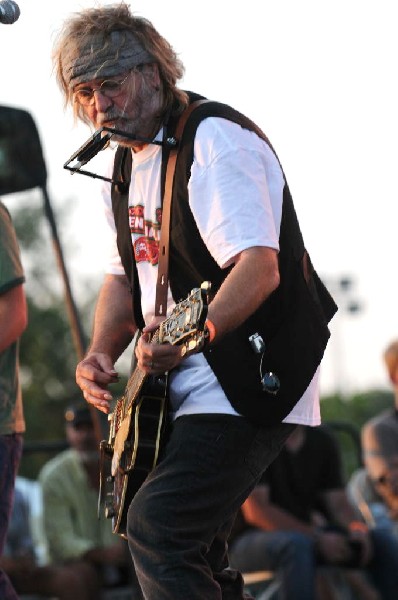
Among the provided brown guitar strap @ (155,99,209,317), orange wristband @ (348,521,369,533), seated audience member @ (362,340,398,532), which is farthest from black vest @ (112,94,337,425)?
seated audience member @ (362,340,398,532)

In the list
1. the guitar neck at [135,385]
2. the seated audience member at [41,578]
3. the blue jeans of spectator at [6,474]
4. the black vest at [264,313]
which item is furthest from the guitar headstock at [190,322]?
the seated audience member at [41,578]

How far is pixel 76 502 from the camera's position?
7.75 meters

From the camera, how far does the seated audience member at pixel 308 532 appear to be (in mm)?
7418

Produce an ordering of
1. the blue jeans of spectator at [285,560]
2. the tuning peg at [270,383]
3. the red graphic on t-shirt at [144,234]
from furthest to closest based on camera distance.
→ the blue jeans of spectator at [285,560]
the red graphic on t-shirt at [144,234]
the tuning peg at [270,383]

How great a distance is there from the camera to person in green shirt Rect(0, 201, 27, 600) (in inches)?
181

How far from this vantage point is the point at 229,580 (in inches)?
151

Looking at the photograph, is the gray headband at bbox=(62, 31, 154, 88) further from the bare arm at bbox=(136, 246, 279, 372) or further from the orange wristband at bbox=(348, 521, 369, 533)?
the orange wristband at bbox=(348, 521, 369, 533)

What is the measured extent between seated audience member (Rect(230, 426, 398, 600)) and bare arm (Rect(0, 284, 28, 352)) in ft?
10.0

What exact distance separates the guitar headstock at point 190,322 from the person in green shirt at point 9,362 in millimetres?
1320

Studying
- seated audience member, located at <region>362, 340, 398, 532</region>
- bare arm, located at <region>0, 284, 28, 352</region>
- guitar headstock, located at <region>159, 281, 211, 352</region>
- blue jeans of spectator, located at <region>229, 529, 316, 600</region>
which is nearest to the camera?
guitar headstock, located at <region>159, 281, 211, 352</region>

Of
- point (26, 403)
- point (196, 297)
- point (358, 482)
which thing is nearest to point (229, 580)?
point (196, 297)

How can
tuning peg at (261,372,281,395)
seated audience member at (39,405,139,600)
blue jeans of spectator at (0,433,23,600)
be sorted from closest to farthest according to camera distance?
1. tuning peg at (261,372,281,395)
2. blue jeans of spectator at (0,433,23,600)
3. seated audience member at (39,405,139,600)

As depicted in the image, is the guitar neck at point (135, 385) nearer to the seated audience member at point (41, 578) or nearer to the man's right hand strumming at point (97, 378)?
Result: the man's right hand strumming at point (97, 378)

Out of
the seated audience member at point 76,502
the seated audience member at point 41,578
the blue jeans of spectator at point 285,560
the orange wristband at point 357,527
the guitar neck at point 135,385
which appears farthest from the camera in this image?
the orange wristband at point 357,527
